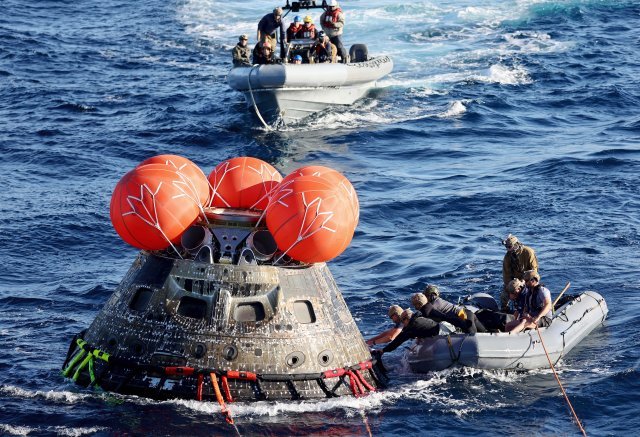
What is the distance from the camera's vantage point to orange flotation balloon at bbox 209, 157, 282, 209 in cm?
1577

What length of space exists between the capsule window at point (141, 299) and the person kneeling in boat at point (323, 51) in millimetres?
19248

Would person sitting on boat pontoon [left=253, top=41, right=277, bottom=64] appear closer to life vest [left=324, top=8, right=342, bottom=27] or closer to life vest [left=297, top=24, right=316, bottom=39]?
life vest [left=297, top=24, right=316, bottom=39]

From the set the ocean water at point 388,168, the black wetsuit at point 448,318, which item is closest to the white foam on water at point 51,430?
the ocean water at point 388,168

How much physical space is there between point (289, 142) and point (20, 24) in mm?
19526

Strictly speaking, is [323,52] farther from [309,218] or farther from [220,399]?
[220,399]

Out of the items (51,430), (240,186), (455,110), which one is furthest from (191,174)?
(455,110)

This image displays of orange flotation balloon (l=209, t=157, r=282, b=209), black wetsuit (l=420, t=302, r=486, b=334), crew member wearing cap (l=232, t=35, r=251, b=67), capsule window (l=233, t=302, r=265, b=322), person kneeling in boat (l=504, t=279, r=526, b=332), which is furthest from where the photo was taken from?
crew member wearing cap (l=232, t=35, r=251, b=67)

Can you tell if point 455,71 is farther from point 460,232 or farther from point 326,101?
point 460,232

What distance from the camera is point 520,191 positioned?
2636 centimetres

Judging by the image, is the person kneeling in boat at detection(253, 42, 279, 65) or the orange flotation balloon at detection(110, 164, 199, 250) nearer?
the orange flotation balloon at detection(110, 164, 199, 250)

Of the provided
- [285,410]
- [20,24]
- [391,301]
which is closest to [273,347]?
[285,410]

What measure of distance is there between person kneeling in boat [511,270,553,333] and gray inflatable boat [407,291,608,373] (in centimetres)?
14

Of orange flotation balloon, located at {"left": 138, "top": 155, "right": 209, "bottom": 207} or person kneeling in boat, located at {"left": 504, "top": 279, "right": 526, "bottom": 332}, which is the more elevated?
orange flotation balloon, located at {"left": 138, "top": 155, "right": 209, "bottom": 207}

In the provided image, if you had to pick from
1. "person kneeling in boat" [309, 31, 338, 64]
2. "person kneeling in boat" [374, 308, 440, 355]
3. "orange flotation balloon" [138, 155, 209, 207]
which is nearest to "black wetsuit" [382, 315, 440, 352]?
"person kneeling in boat" [374, 308, 440, 355]
